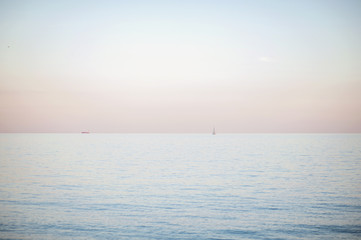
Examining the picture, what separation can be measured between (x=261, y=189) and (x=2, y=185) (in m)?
37.0

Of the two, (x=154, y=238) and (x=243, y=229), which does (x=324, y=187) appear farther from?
(x=154, y=238)

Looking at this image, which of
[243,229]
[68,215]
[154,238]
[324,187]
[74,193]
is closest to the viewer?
[154,238]

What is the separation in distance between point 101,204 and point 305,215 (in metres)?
20.9

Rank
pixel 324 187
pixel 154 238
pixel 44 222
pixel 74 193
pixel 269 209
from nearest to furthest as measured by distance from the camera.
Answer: pixel 154 238, pixel 44 222, pixel 269 209, pixel 74 193, pixel 324 187

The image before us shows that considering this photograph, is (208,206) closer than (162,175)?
Yes

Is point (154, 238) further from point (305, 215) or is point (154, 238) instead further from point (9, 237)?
point (305, 215)

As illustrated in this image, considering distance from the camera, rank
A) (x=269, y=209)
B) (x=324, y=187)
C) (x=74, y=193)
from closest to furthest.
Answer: (x=269, y=209) → (x=74, y=193) → (x=324, y=187)

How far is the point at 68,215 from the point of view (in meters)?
30.0

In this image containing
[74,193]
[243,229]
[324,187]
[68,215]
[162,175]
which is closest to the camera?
[243,229]

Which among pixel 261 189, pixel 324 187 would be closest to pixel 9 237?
pixel 261 189

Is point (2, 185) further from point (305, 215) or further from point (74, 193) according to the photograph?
point (305, 215)

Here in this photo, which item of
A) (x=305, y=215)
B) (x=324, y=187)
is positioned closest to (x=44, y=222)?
(x=305, y=215)

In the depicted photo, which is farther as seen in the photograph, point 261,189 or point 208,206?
point 261,189

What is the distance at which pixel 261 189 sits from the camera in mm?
42938
